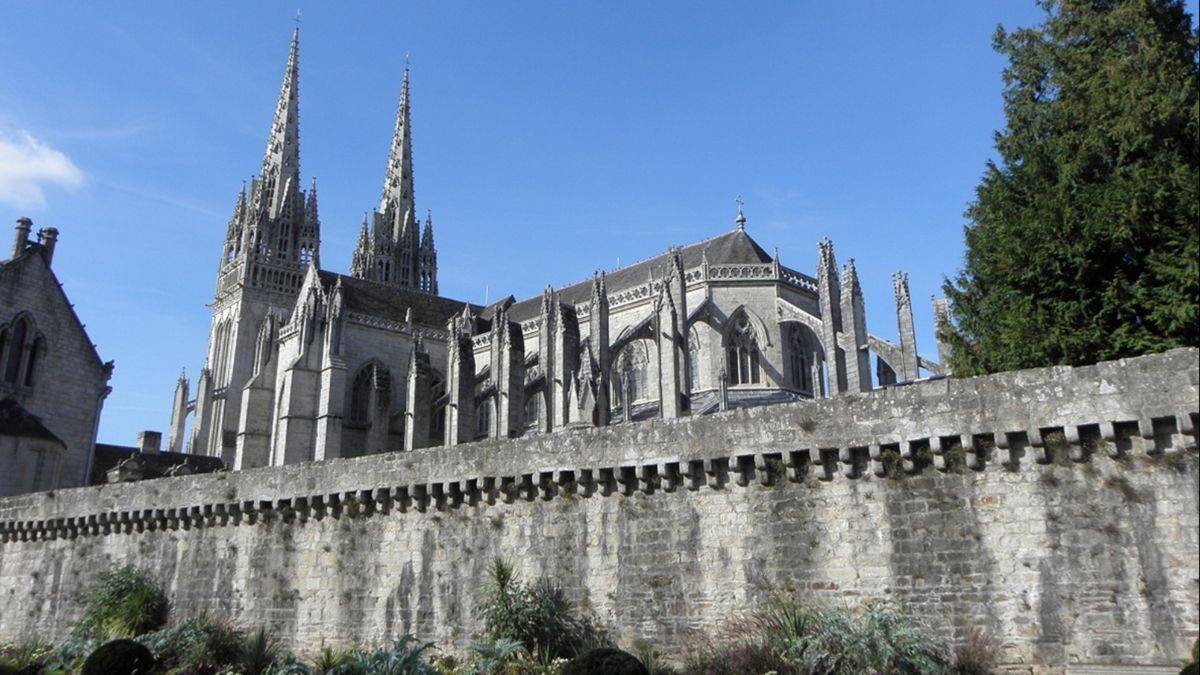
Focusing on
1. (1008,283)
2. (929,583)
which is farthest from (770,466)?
(1008,283)

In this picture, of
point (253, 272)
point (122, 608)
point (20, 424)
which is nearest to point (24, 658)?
point (122, 608)

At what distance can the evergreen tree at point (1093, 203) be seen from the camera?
44.0ft

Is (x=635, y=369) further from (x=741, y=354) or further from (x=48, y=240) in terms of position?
(x=48, y=240)

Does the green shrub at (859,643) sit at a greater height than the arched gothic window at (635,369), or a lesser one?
lesser

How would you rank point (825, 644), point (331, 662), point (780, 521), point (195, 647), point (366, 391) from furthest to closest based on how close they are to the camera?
point (366, 391), point (195, 647), point (331, 662), point (780, 521), point (825, 644)

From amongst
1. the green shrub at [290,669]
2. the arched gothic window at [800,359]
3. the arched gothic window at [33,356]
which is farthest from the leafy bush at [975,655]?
the arched gothic window at [33,356]

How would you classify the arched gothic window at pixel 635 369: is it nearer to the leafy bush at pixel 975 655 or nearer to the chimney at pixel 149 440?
the chimney at pixel 149 440

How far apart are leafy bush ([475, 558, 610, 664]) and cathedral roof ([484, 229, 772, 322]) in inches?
964

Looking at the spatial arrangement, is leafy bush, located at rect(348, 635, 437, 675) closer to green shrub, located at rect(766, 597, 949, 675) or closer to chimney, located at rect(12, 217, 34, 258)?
green shrub, located at rect(766, 597, 949, 675)

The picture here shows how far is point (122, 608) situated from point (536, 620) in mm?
9057

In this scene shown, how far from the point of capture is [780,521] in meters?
11.4

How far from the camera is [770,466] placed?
1164cm

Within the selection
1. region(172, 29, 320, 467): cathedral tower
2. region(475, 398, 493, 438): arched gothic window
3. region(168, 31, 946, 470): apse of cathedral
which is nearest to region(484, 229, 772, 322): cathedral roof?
region(168, 31, 946, 470): apse of cathedral

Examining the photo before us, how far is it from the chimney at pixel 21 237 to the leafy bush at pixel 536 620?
23418 millimetres
